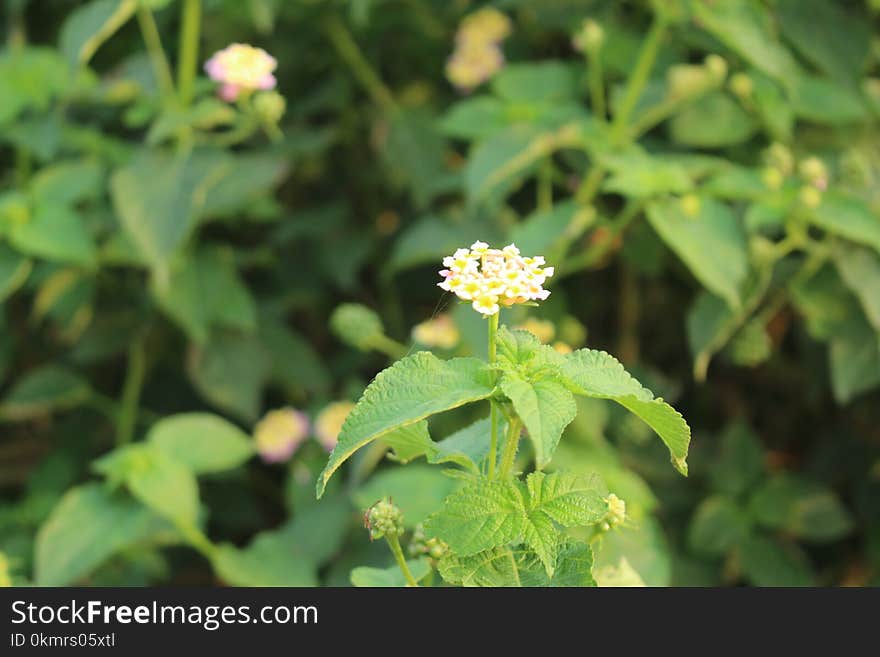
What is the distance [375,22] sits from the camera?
6.14ft

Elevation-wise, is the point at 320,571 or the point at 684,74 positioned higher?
the point at 684,74

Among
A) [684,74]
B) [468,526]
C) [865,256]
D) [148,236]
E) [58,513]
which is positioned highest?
[684,74]

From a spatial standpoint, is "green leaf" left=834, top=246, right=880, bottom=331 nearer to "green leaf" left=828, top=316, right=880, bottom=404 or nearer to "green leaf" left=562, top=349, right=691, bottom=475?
"green leaf" left=828, top=316, right=880, bottom=404

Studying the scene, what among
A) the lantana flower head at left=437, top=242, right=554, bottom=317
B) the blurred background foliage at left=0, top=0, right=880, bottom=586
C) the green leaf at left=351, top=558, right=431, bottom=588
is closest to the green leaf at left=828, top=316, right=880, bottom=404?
the blurred background foliage at left=0, top=0, right=880, bottom=586

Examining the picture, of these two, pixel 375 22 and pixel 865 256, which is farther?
pixel 375 22

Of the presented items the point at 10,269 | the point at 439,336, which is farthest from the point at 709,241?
the point at 10,269

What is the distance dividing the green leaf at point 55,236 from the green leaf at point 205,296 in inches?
A: 5.4

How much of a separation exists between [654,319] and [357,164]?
22.8 inches

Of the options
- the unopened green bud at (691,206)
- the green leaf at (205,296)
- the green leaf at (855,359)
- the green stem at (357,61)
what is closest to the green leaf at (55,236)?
the green leaf at (205,296)

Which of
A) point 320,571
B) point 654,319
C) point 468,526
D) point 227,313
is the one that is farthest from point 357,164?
point 468,526

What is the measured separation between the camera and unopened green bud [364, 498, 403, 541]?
73cm

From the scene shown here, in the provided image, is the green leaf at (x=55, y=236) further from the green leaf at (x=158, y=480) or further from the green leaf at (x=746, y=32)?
the green leaf at (x=746, y=32)

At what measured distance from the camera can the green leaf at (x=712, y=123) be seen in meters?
1.60

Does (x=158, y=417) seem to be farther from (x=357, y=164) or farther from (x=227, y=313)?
(x=357, y=164)
